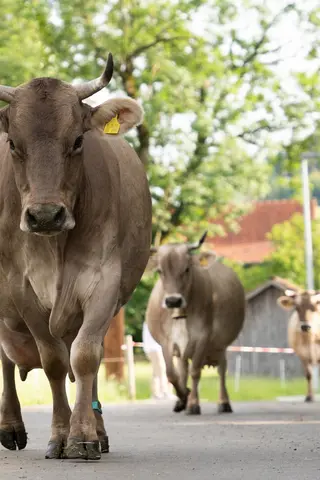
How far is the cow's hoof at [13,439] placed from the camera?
11.3 m

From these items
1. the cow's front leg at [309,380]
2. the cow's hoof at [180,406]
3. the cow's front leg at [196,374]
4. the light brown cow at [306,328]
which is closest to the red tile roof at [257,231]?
the light brown cow at [306,328]

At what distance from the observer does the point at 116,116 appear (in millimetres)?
10695

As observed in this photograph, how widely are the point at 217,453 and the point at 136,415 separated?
8366 millimetres

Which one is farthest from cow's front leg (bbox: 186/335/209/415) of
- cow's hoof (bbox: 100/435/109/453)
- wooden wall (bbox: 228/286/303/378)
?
wooden wall (bbox: 228/286/303/378)

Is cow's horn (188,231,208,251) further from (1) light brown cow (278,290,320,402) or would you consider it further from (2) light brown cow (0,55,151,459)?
(2) light brown cow (0,55,151,459)

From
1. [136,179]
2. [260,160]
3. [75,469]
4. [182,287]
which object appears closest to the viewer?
[75,469]

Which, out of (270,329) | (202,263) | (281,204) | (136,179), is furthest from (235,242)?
(136,179)

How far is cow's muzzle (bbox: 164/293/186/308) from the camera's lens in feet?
63.6

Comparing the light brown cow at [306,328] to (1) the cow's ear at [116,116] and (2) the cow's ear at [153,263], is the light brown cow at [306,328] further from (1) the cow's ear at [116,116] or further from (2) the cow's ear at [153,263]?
(1) the cow's ear at [116,116]

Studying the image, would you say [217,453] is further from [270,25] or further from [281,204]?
[281,204]

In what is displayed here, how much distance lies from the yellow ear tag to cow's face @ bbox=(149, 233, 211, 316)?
911 cm

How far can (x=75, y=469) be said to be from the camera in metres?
8.86

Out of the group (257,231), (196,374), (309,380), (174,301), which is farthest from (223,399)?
(257,231)

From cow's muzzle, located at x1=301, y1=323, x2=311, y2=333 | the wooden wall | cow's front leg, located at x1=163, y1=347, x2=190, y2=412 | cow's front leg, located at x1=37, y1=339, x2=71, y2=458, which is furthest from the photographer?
the wooden wall
